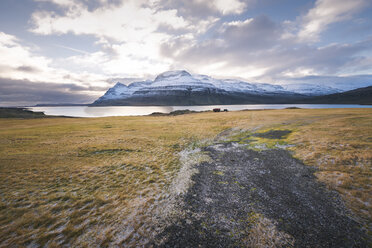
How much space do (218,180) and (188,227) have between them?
16.5ft

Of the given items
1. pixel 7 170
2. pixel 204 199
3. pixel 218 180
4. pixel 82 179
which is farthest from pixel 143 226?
pixel 7 170

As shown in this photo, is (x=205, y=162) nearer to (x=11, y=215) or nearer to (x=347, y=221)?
(x=347, y=221)

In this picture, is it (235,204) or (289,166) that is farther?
(289,166)

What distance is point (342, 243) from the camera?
567cm

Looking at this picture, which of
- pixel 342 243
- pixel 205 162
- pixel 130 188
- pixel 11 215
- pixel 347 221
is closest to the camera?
pixel 342 243

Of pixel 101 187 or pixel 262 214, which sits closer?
pixel 262 214

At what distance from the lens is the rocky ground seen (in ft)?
19.6

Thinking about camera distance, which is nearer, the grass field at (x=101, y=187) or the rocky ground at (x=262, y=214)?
the rocky ground at (x=262, y=214)

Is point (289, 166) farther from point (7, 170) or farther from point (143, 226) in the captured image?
point (7, 170)

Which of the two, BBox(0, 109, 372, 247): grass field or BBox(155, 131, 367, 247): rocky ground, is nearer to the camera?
BBox(155, 131, 367, 247): rocky ground

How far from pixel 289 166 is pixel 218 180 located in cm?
682

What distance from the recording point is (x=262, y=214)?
7406mm

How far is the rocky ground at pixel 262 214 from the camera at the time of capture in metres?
5.96

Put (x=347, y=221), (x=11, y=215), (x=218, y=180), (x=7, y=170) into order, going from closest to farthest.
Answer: (x=347, y=221)
(x=11, y=215)
(x=218, y=180)
(x=7, y=170)
